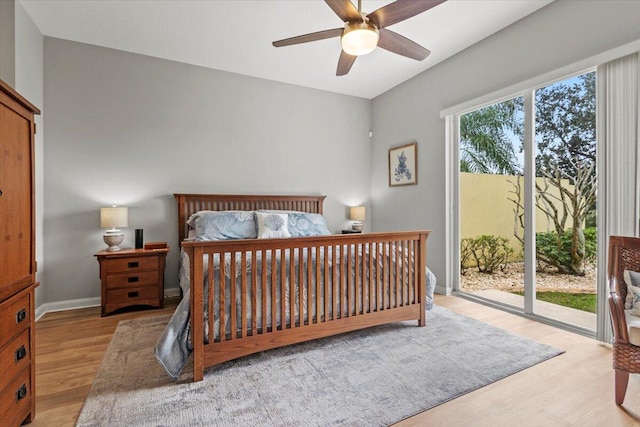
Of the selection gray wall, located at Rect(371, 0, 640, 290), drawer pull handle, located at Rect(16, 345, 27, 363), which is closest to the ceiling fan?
gray wall, located at Rect(371, 0, 640, 290)

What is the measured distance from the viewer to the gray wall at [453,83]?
2.40m

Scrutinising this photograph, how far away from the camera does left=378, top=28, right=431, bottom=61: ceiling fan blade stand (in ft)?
7.14

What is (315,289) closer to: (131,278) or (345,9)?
(345,9)

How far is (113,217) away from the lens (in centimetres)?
314

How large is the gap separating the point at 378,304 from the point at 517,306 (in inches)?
65.0

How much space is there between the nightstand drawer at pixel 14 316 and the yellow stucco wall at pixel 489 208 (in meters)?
3.79

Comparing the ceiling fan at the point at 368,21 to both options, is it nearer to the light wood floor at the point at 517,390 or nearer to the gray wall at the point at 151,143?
the gray wall at the point at 151,143

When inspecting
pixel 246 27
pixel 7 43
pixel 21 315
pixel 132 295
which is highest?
pixel 246 27

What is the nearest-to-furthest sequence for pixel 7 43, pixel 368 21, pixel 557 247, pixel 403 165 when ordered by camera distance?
pixel 368 21 < pixel 7 43 < pixel 557 247 < pixel 403 165

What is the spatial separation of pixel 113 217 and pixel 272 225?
64.3 inches

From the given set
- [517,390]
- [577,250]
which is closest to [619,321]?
[517,390]

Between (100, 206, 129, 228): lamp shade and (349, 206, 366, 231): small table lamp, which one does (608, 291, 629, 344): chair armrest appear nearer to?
(349, 206, 366, 231): small table lamp

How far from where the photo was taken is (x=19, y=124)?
4.72 ft

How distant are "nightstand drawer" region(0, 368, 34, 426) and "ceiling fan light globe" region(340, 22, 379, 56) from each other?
2.56 metres
